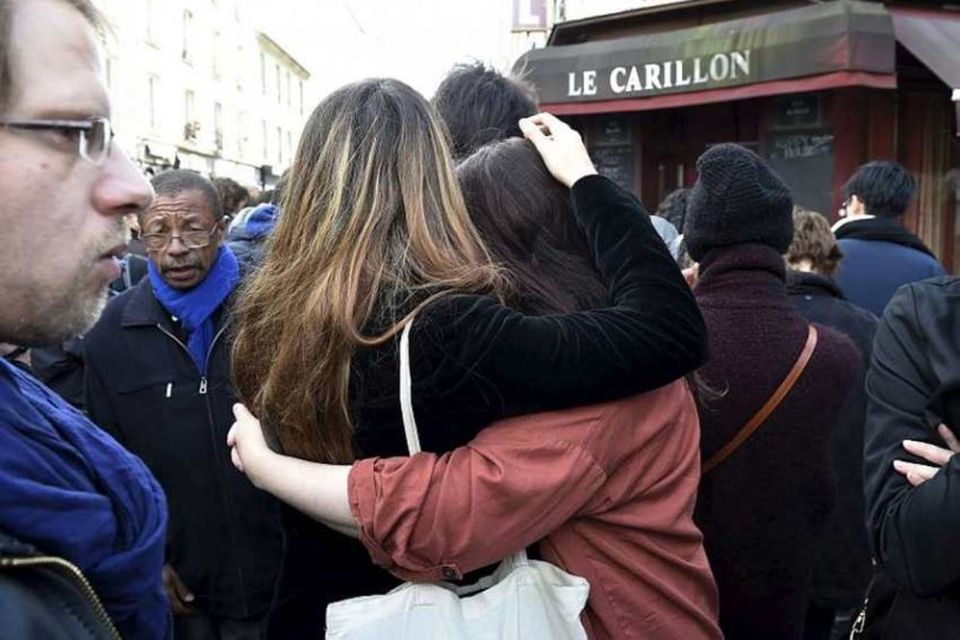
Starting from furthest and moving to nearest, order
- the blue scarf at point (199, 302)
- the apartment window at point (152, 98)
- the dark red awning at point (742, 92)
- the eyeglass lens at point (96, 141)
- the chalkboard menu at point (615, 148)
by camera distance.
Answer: the apartment window at point (152, 98), the chalkboard menu at point (615, 148), the dark red awning at point (742, 92), the blue scarf at point (199, 302), the eyeglass lens at point (96, 141)

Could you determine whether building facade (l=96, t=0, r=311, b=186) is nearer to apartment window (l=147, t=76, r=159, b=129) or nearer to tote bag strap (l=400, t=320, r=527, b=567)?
apartment window (l=147, t=76, r=159, b=129)

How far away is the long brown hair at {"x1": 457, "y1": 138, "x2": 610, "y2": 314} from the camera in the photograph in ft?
6.07

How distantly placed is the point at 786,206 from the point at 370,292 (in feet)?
5.19

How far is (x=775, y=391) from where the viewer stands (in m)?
2.70

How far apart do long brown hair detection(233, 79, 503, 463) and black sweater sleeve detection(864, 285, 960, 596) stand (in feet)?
3.21

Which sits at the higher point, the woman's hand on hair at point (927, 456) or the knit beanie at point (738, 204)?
the knit beanie at point (738, 204)

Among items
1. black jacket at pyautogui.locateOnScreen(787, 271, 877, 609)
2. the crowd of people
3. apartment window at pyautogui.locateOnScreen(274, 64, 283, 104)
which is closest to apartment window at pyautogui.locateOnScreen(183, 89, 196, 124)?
apartment window at pyautogui.locateOnScreen(274, 64, 283, 104)

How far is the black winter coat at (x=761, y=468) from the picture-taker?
270 cm

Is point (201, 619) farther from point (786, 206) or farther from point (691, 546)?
point (786, 206)

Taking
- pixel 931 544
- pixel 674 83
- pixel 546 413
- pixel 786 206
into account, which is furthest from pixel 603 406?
pixel 674 83

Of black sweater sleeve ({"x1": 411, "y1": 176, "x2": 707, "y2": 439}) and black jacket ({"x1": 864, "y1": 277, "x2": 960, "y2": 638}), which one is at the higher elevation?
black sweater sleeve ({"x1": 411, "y1": 176, "x2": 707, "y2": 439})

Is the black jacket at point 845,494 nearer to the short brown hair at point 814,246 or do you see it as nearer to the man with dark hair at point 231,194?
the short brown hair at point 814,246

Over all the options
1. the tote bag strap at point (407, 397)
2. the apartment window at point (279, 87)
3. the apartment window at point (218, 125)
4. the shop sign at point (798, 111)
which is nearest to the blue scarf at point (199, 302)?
the tote bag strap at point (407, 397)

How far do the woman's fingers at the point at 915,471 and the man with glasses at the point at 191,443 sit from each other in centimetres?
191
